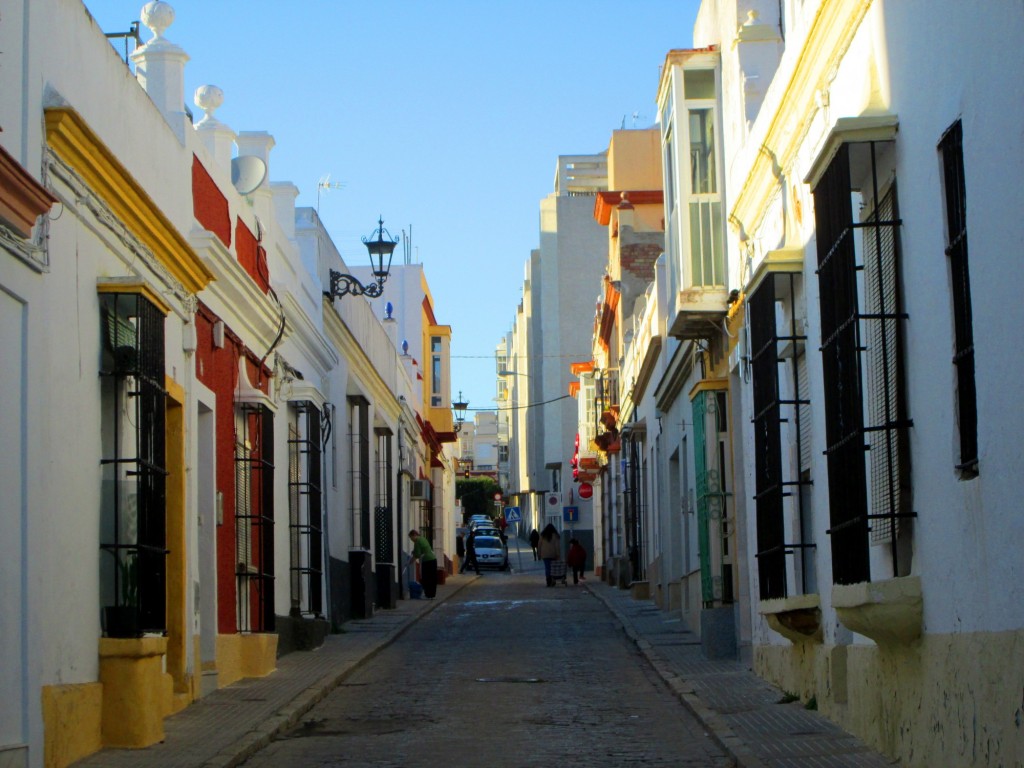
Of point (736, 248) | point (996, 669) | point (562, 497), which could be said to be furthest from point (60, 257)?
point (562, 497)

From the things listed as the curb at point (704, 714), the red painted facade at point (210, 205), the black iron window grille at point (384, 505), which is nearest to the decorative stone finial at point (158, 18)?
the red painted facade at point (210, 205)

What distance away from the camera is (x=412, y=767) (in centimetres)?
927

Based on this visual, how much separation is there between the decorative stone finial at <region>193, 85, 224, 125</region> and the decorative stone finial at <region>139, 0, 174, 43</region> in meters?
2.52

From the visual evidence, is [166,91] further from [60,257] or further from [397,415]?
[397,415]

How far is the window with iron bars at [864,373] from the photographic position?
8523 millimetres

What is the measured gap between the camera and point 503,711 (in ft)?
39.2

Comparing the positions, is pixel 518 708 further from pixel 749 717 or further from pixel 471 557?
pixel 471 557

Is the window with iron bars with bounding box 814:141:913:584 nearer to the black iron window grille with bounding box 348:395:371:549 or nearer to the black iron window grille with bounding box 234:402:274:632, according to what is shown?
the black iron window grille with bounding box 234:402:274:632

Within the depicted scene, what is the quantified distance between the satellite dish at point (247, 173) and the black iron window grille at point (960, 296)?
976 centimetres

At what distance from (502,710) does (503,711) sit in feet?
0.21

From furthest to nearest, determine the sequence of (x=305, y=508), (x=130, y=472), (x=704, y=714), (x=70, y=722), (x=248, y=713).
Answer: (x=305, y=508) < (x=248, y=713) < (x=704, y=714) < (x=130, y=472) < (x=70, y=722)

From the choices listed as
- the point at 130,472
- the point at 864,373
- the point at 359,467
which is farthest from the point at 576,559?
the point at 864,373

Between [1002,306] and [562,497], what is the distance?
45151mm

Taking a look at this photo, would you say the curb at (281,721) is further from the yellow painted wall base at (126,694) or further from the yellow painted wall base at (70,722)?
the yellow painted wall base at (70,722)
